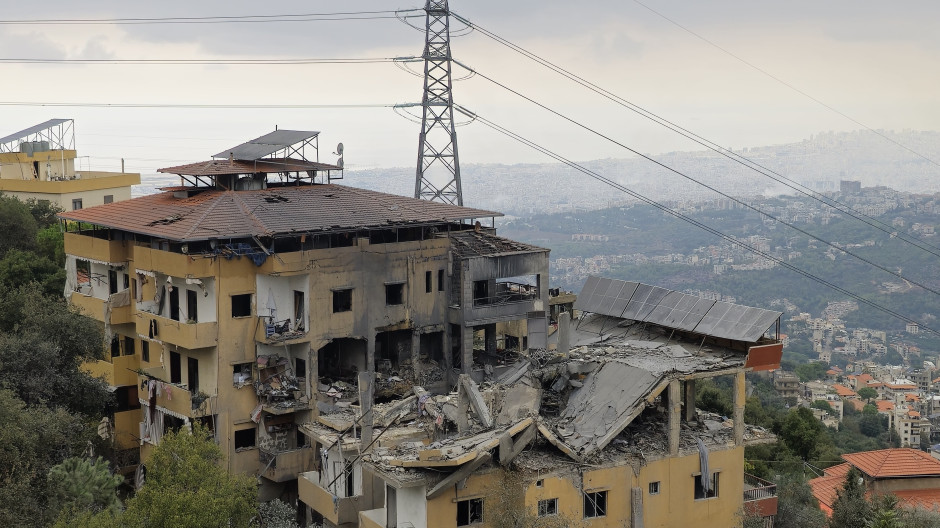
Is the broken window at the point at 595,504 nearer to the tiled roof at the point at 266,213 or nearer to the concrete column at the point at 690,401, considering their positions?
the concrete column at the point at 690,401

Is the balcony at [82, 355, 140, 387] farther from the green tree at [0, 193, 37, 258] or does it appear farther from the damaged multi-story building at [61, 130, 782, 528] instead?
the green tree at [0, 193, 37, 258]

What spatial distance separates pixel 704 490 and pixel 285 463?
1595 centimetres

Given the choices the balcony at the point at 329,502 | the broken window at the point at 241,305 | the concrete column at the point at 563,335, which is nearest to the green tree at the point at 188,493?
the balcony at the point at 329,502

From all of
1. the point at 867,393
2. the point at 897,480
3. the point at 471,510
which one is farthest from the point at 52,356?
the point at 867,393

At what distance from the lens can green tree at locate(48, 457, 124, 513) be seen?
30.8 metres

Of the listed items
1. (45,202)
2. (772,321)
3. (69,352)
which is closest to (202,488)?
(69,352)

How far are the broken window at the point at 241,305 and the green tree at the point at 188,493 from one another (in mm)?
6172

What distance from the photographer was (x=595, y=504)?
105 feet

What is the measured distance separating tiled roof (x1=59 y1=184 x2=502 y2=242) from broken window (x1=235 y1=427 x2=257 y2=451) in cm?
788

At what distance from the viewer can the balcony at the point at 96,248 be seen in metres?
43.5

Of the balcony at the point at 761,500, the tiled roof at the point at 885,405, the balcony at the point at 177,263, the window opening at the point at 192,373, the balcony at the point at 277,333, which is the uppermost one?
the balcony at the point at 177,263

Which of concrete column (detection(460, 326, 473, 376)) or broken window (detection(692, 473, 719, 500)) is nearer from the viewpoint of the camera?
broken window (detection(692, 473, 719, 500))

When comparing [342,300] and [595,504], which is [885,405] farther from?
[595,504]

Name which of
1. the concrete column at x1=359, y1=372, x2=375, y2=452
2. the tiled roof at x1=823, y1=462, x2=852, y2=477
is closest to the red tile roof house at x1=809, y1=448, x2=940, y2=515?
the tiled roof at x1=823, y1=462, x2=852, y2=477
